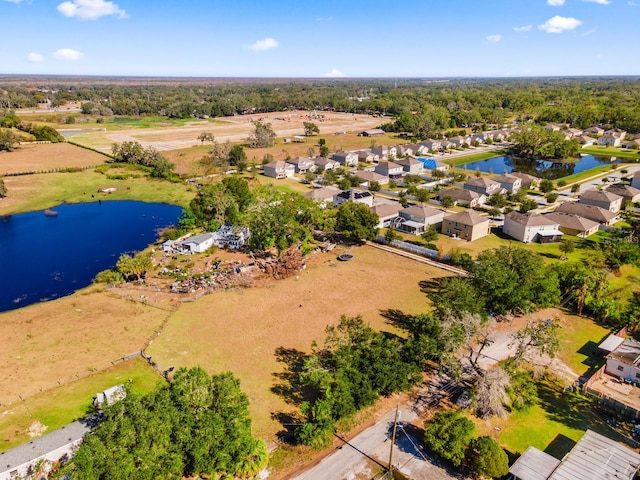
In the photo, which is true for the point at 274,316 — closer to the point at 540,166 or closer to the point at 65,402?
the point at 65,402

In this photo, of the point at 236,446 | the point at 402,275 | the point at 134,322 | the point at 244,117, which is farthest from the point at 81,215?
the point at 244,117

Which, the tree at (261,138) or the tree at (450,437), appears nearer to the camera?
the tree at (450,437)

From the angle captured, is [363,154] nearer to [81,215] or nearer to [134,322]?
[81,215]

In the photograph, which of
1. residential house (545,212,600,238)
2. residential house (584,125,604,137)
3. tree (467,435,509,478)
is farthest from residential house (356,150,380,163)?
tree (467,435,509,478)

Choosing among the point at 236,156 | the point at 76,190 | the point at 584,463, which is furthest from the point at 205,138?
the point at 584,463

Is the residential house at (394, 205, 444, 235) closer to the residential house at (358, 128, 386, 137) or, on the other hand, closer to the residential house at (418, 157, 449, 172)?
the residential house at (418, 157, 449, 172)

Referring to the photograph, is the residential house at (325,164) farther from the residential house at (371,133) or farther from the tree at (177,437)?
the tree at (177,437)

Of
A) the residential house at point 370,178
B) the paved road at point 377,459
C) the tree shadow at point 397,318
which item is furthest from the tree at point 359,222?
the paved road at point 377,459

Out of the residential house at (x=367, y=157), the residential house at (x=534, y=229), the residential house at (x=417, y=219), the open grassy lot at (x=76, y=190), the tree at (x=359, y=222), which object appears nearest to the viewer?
the tree at (x=359, y=222)
